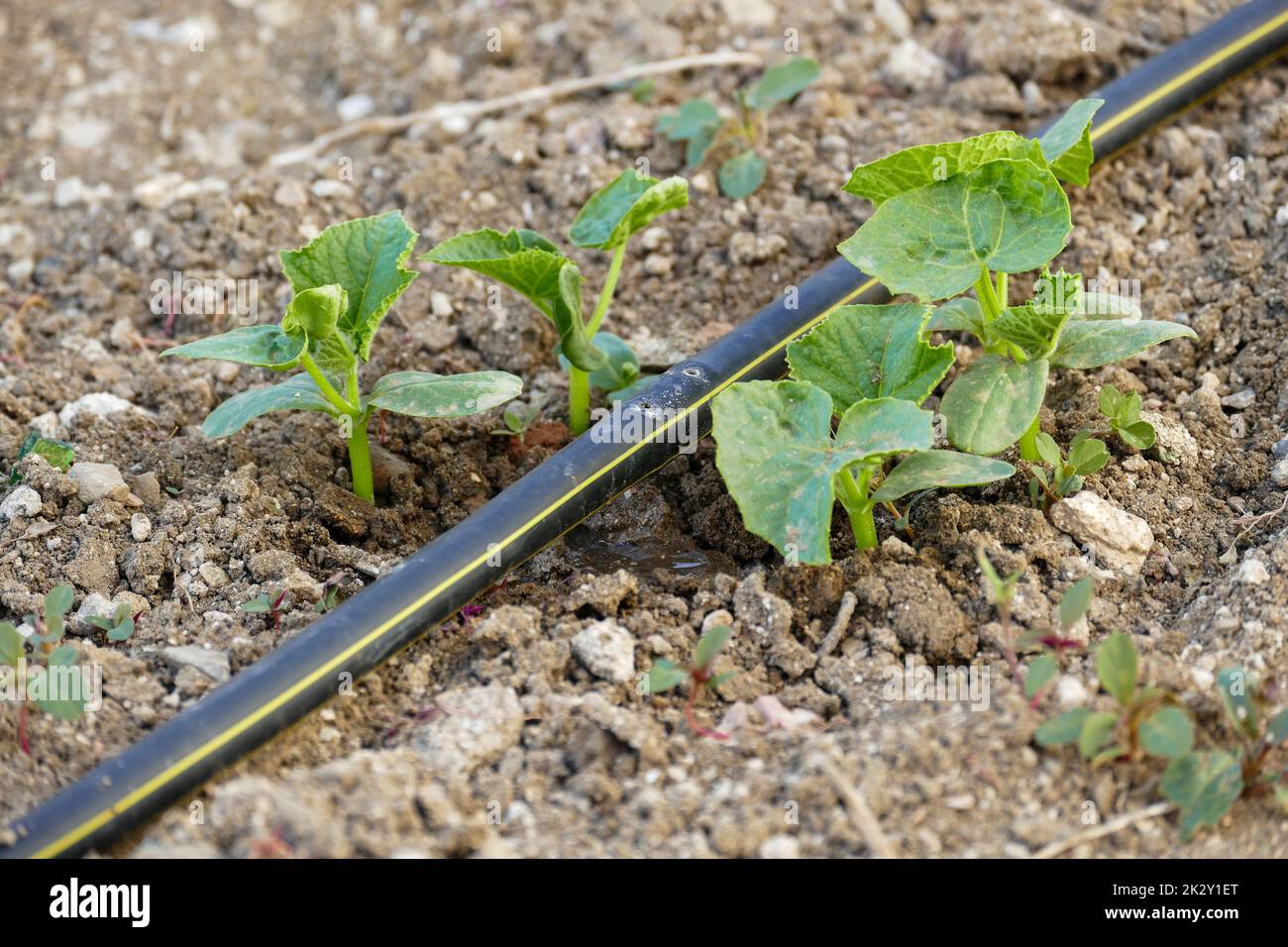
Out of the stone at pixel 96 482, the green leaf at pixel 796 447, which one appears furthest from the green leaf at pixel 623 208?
the stone at pixel 96 482

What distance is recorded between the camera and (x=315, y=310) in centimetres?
230

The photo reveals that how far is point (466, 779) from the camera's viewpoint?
1.97m

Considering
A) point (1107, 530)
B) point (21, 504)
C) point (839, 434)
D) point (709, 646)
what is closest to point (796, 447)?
point (839, 434)

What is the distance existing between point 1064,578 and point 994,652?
0.75 ft

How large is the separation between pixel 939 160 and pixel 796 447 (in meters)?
0.60

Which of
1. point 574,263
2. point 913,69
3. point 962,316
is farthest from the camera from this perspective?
point 913,69

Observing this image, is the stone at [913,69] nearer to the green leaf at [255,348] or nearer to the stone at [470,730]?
the green leaf at [255,348]

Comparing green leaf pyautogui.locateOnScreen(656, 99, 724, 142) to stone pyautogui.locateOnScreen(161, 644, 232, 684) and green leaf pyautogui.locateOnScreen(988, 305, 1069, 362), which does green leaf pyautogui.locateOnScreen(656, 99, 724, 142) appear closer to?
green leaf pyautogui.locateOnScreen(988, 305, 1069, 362)

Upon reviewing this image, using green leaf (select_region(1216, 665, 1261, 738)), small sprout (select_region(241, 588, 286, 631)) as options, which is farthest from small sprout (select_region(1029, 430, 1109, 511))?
small sprout (select_region(241, 588, 286, 631))

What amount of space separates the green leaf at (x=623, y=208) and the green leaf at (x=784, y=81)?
0.80 m

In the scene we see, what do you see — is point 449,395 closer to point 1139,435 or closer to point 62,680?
point 62,680
